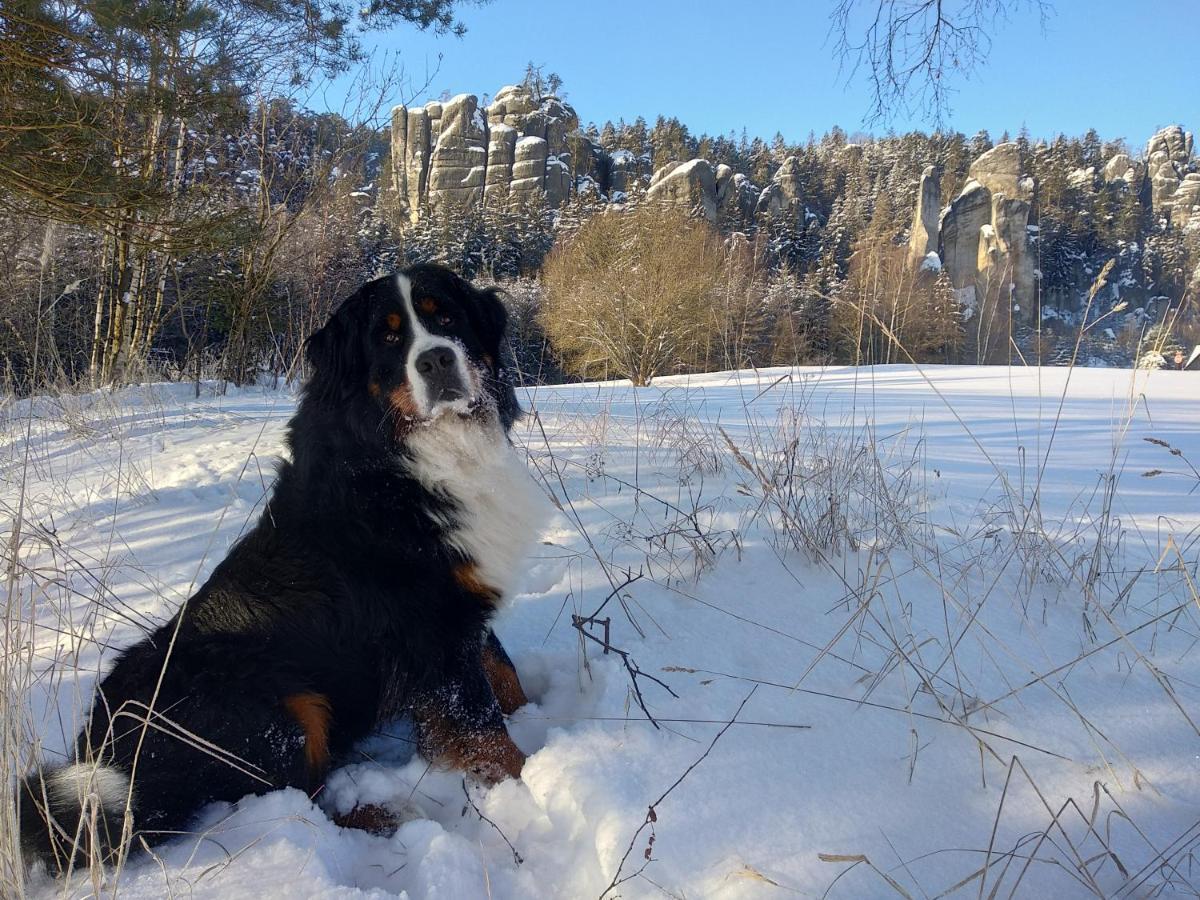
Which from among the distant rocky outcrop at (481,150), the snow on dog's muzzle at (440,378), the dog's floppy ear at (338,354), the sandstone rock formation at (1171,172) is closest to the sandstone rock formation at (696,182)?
the distant rocky outcrop at (481,150)

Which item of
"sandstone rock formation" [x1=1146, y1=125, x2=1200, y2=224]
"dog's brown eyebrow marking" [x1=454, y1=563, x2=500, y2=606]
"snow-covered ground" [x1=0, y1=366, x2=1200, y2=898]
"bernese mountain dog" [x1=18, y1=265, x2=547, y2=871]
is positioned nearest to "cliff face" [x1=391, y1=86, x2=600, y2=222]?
"sandstone rock formation" [x1=1146, y1=125, x2=1200, y2=224]

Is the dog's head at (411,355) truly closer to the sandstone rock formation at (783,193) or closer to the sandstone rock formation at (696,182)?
the sandstone rock formation at (696,182)

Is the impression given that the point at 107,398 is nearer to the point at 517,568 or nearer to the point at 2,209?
the point at 2,209

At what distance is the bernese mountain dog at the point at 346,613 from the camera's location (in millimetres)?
1536

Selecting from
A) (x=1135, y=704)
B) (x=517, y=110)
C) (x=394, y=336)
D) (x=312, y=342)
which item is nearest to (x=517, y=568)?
(x=394, y=336)

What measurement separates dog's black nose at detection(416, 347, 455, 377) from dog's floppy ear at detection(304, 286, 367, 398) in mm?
245

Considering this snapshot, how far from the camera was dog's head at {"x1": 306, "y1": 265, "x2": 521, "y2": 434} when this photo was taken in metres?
2.15

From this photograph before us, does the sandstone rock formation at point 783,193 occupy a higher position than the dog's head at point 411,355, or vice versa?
the sandstone rock formation at point 783,193

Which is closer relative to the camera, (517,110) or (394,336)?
(394,336)

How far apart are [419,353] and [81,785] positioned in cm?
143

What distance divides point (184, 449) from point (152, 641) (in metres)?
3.50

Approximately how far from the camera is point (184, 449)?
15.3 feet

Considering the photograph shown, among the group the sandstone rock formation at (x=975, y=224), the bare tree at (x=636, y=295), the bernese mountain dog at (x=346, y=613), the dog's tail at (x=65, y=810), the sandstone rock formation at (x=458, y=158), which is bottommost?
the dog's tail at (x=65, y=810)

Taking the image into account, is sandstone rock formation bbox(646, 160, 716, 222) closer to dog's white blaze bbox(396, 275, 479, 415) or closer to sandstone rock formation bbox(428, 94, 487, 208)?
sandstone rock formation bbox(428, 94, 487, 208)
